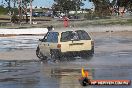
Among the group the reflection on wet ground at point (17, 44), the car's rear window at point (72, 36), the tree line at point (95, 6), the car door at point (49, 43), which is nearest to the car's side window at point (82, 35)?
the car's rear window at point (72, 36)

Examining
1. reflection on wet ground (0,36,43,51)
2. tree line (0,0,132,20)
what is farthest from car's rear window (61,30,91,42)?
tree line (0,0,132,20)

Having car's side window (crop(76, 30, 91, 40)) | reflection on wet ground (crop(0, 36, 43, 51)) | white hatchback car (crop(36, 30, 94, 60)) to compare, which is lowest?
reflection on wet ground (crop(0, 36, 43, 51))

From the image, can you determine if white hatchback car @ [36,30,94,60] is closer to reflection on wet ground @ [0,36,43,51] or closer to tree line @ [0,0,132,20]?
reflection on wet ground @ [0,36,43,51]

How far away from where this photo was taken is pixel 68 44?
73.5 ft

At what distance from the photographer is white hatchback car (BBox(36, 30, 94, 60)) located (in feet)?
73.4

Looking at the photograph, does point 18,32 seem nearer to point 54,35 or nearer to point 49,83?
point 54,35

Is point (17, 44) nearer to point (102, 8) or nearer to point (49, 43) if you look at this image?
point (49, 43)

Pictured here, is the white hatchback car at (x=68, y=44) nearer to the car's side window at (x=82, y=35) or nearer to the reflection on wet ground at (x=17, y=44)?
the car's side window at (x=82, y=35)

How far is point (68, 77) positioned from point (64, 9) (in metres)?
145

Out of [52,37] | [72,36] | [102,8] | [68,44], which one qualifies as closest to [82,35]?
[72,36]

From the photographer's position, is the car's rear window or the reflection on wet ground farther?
the reflection on wet ground

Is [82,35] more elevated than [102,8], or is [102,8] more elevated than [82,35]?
[82,35]

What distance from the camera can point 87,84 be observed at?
1269cm

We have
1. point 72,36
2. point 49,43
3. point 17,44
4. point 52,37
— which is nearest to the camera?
point 72,36
